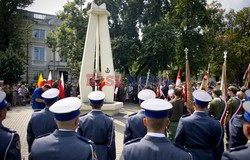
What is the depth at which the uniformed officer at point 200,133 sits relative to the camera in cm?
413

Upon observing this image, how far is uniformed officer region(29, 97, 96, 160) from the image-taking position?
2.59m

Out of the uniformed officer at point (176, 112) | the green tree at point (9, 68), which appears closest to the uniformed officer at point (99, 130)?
the uniformed officer at point (176, 112)

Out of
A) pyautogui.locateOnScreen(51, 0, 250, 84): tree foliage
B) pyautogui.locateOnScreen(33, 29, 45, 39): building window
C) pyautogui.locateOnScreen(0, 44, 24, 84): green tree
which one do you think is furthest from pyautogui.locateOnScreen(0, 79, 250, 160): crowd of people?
pyautogui.locateOnScreen(33, 29, 45, 39): building window

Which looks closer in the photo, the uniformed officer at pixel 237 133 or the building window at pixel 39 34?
the uniformed officer at pixel 237 133

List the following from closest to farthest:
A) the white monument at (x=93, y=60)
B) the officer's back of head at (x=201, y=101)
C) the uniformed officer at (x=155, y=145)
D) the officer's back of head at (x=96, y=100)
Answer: the uniformed officer at (x=155, y=145), the officer's back of head at (x=201, y=101), the officer's back of head at (x=96, y=100), the white monument at (x=93, y=60)

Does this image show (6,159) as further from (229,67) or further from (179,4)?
(229,67)

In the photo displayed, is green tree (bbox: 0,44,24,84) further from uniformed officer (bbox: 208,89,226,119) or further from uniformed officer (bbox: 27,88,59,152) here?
uniformed officer (bbox: 27,88,59,152)

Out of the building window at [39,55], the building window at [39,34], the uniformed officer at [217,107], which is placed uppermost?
the building window at [39,34]

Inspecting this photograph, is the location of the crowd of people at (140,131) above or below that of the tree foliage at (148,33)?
below

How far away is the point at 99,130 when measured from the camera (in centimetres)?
445

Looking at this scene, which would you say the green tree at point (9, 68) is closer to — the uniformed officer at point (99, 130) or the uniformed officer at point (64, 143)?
the uniformed officer at point (99, 130)

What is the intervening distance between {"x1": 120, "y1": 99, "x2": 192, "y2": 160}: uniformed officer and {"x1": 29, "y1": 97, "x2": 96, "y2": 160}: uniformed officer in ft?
1.40

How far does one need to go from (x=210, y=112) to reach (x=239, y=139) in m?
4.10

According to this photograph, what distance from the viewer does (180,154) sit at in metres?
2.47
